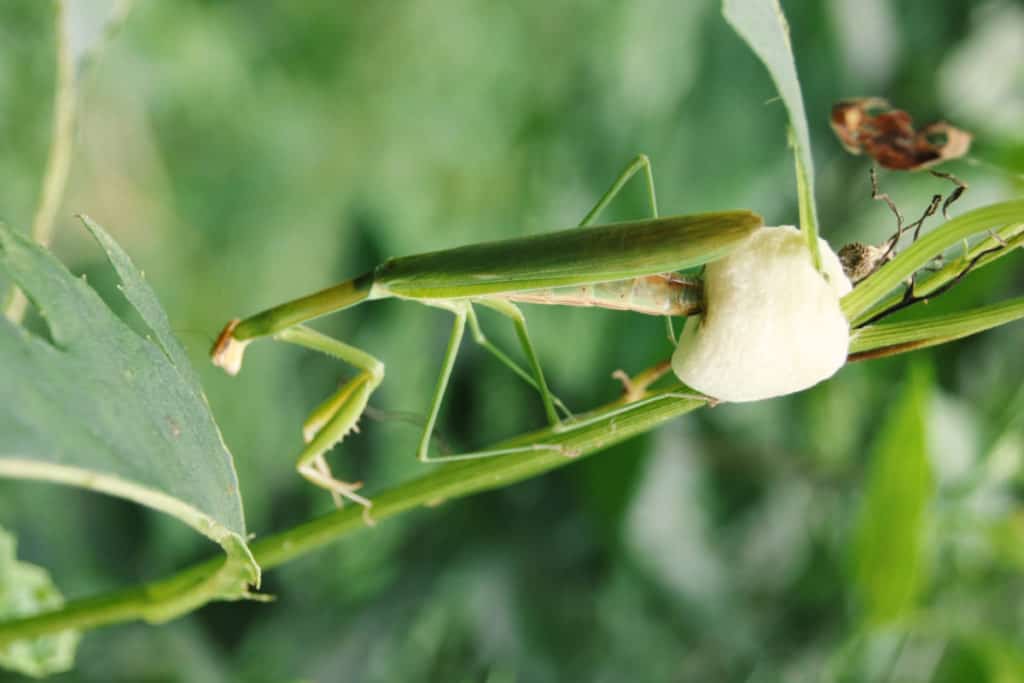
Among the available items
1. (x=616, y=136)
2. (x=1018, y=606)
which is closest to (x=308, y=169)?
(x=616, y=136)

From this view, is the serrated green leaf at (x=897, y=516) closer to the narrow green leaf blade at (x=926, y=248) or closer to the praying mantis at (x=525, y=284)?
the praying mantis at (x=525, y=284)

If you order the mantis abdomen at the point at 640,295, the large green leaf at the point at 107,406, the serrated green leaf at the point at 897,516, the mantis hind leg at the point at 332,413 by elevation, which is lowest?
the serrated green leaf at the point at 897,516

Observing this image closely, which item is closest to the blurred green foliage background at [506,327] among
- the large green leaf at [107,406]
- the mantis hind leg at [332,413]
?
the mantis hind leg at [332,413]

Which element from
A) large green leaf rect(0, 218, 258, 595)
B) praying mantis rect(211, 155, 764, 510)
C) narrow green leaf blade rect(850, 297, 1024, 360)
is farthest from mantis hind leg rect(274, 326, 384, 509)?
narrow green leaf blade rect(850, 297, 1024, 360)

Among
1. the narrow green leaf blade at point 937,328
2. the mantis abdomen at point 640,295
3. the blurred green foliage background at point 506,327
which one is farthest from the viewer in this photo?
the blurred green foliage background at point 506,327

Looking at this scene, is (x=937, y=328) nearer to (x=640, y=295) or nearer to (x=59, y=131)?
(x=640, y=295)

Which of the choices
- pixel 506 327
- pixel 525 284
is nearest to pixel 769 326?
pixel 525 284
